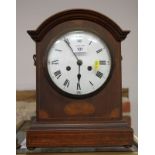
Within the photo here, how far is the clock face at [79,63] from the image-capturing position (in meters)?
0.81

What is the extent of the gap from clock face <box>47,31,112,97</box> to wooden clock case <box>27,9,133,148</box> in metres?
0.01

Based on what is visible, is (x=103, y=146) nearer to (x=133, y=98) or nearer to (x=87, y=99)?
(x=87, y=99)

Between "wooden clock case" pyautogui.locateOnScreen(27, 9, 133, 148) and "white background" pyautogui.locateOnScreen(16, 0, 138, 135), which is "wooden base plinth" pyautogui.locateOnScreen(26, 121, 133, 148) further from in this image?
"white background" pyautogui.locateOnScreen(16, 0, 138, 135)

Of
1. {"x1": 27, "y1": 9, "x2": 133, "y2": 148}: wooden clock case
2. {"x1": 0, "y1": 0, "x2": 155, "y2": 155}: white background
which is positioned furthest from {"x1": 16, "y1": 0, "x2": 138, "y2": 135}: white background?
{"x1": 0, "y1": 0, "x2": 155, "y2": 155}: white background

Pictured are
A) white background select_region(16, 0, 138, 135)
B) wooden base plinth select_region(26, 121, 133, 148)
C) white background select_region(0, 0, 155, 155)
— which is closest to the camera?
white background select_region(0, 0, 155, 155)

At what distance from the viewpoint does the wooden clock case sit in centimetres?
80

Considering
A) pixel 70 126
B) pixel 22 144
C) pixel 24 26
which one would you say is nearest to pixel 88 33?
Result: pixel 70 126

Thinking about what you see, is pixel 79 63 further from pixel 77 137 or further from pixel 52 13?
pixel 52 13
